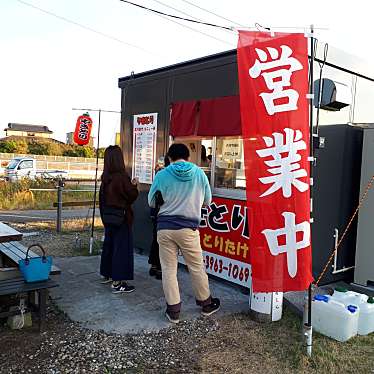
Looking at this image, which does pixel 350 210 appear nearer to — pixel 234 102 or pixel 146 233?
pixel 234 102

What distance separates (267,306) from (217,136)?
7.55ft

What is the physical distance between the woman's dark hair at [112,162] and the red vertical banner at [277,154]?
5.97 ft

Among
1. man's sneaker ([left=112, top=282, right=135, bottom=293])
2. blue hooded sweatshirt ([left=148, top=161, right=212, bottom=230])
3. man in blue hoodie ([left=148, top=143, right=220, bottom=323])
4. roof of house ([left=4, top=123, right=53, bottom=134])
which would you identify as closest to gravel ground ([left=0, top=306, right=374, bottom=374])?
man in blue hoodie ([left=148, top=143, right=220, bottom=323])

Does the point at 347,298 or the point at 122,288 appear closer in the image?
the point at 347,298

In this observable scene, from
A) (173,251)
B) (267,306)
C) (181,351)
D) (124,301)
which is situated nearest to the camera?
(181,351)

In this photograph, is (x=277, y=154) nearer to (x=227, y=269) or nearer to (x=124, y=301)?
(x=227, y=269)

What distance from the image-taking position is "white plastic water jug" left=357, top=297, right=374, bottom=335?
12.4 feet

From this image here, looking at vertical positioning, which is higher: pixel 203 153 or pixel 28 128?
pixel 28 128

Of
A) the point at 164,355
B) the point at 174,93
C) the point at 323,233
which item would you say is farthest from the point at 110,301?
the point at 174,93

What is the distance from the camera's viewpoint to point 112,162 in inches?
176

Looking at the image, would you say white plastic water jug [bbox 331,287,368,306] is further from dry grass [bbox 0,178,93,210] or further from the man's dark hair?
dry grass [bbox 0,178,93,210]

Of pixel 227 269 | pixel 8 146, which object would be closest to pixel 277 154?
pixel 227 269

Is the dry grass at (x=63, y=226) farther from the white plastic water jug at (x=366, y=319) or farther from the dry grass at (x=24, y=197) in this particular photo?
the white plastic water jug at (x=366, y=319)

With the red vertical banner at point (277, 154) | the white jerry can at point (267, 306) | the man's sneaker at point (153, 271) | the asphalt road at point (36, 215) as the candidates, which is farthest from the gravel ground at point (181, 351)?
the asphalt road at point (36, 215)
